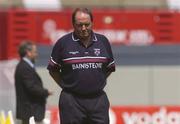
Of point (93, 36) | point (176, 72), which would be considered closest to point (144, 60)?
point (176, 72)

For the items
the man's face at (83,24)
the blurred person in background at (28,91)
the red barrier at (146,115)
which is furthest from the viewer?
the red barrier at (146,115)

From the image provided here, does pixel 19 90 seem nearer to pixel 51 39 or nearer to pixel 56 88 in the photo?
pixel 56 88

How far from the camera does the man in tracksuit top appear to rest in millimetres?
5840

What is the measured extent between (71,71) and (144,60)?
36.2 feet

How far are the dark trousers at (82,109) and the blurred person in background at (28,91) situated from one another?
94.7 inches

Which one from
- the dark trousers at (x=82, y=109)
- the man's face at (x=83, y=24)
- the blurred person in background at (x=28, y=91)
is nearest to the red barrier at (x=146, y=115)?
the blurred person in background at (x=28, y=91)

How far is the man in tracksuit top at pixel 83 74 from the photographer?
584cm

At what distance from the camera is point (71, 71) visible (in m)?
5.89

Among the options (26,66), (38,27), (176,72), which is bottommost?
(176,72)

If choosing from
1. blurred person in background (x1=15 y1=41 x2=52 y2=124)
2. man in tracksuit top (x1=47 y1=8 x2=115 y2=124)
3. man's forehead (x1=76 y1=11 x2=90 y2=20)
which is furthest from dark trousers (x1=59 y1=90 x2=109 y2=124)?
blurred person in background (x1=15 y1=41 x2=52 y2=124)

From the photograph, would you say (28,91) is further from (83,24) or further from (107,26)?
(107,26)

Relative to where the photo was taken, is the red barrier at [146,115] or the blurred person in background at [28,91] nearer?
the blurred person in background at [28,91]

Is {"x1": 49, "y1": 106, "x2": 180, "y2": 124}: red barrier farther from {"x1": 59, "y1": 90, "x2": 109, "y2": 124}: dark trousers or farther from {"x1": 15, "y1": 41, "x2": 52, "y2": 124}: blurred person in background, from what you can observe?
{"x1": 59, "y1": 90, "x2": 109, "y2": 124}: dark trousers

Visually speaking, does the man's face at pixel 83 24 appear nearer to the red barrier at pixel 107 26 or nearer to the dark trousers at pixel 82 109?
the dark trousers at pixel 82 109
